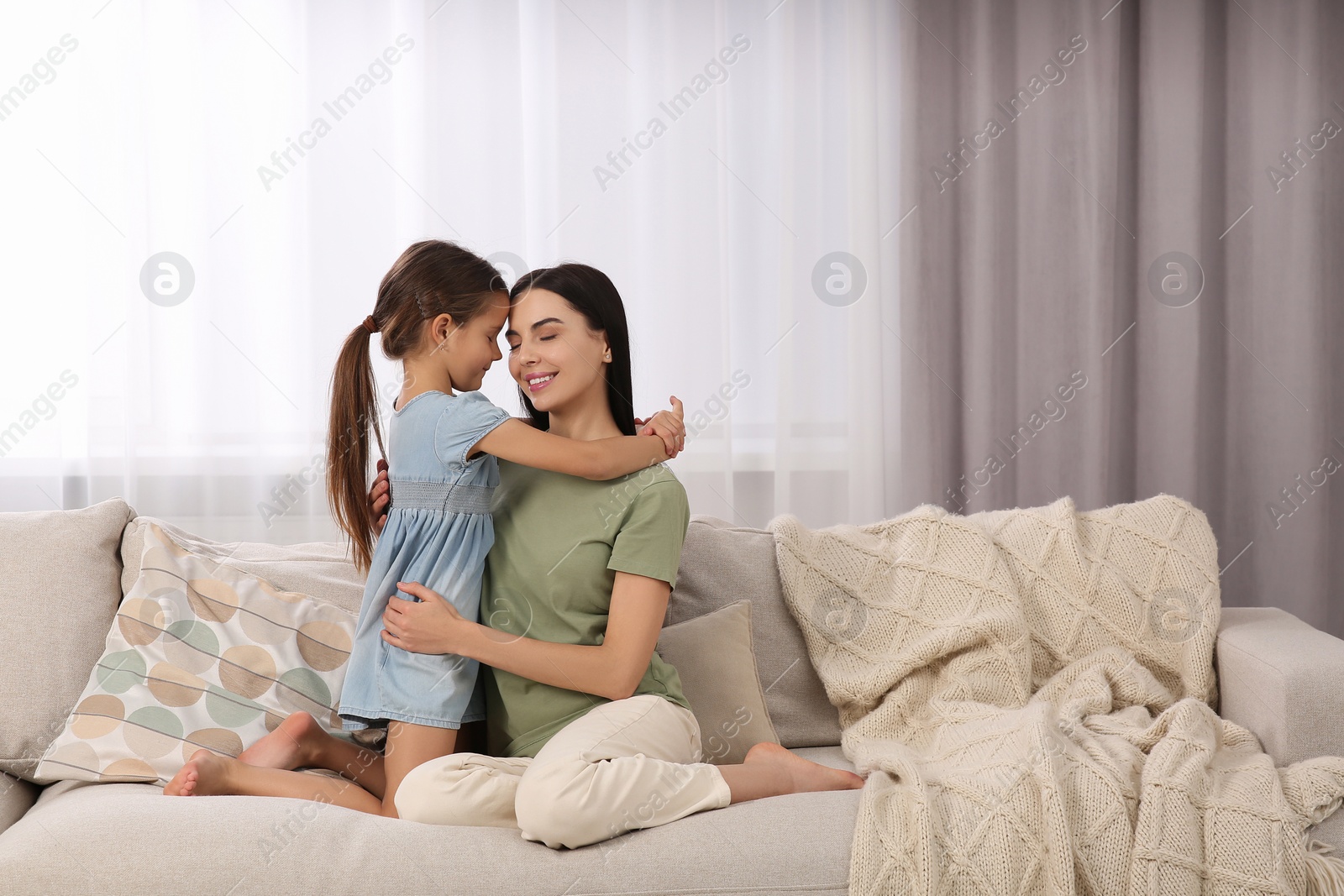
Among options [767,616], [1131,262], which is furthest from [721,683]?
[1131,262]

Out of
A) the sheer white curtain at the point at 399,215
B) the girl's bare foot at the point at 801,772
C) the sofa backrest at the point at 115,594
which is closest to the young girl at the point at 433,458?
the sofa backrest at the point at 115,594

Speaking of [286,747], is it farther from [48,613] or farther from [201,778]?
[48,613]

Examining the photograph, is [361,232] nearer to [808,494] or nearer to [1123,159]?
[808,494]

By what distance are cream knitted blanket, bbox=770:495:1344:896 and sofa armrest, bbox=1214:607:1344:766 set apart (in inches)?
1.4

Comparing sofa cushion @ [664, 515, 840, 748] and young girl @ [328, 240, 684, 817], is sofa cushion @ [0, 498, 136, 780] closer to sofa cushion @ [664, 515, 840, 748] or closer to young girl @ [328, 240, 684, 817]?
young girl @ [328, 240, 684, 817]

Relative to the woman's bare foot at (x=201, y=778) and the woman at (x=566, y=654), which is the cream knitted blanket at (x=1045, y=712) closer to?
the woman at (x=566, y=654)

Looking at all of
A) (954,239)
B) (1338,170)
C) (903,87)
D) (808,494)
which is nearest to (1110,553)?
(808,494)

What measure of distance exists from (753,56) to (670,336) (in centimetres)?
83

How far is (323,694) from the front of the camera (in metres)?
1.54

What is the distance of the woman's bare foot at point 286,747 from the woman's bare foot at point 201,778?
0.07 metres

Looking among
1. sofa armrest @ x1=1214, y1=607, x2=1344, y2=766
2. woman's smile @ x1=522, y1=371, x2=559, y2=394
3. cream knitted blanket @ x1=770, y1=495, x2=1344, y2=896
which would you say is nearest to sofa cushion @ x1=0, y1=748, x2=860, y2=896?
cream knitted blanket @ x1=770, y1=495, x2=1344, y2=896

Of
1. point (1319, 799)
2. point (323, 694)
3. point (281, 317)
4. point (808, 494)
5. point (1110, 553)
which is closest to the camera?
point (1319, 799)

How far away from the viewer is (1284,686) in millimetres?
1457

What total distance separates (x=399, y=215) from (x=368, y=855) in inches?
75.8
